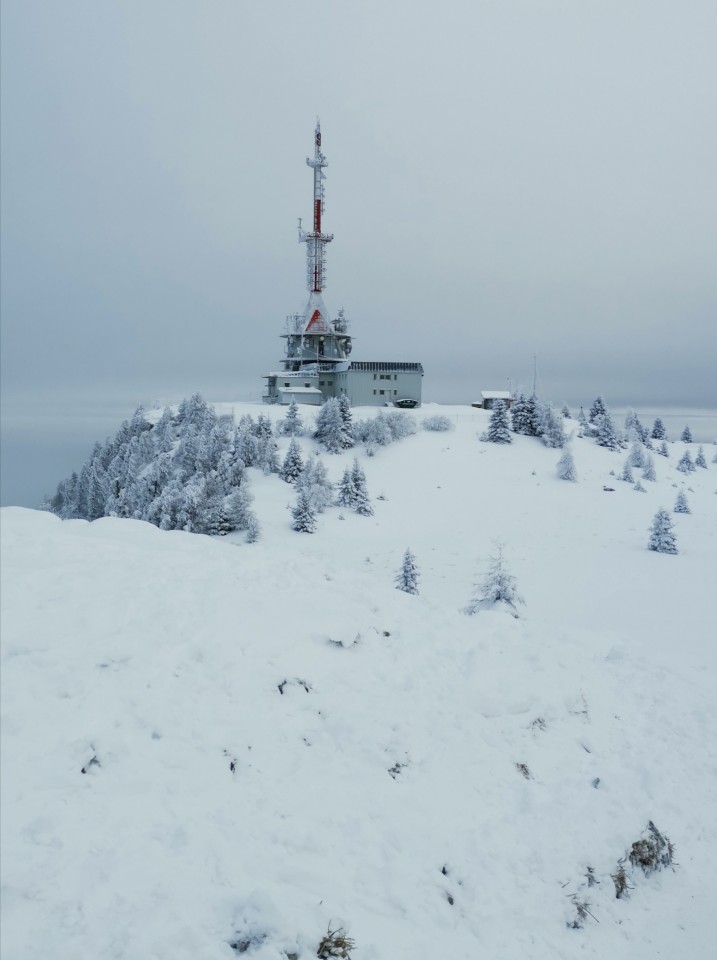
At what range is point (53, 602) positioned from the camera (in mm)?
9719

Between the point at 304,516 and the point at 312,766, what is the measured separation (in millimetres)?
24448

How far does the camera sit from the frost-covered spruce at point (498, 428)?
51.7 m

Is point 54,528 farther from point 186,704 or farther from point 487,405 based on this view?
point 487,405

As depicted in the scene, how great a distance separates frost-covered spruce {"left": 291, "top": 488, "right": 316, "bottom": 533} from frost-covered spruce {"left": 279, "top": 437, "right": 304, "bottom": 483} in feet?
28.6

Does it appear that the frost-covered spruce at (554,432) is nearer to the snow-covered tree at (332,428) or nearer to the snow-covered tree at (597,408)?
the snow-covered tree at (597,408)

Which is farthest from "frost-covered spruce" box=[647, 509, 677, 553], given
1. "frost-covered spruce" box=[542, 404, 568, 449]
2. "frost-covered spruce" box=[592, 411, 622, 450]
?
"frost-covered spruce" box=[592, 411, 622, 450]

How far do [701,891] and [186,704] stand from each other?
8373mm

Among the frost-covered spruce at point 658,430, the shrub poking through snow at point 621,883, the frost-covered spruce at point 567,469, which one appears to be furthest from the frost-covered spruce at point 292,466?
the frost-covered spruce at point 658,430

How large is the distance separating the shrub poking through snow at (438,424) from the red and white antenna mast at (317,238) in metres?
31.9

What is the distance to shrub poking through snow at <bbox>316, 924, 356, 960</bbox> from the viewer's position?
18.7 ft

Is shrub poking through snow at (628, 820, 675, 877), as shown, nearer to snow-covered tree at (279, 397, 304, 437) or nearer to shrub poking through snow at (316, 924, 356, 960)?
shrub poking through snow at (316, 924, 356, 960)

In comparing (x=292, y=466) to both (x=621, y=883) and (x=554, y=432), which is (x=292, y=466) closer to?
(x=554, y=432)

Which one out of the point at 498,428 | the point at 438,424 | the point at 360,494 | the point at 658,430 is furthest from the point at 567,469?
the point at 658,430

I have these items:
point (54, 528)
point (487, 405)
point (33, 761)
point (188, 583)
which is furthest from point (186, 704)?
point (487, 405)
